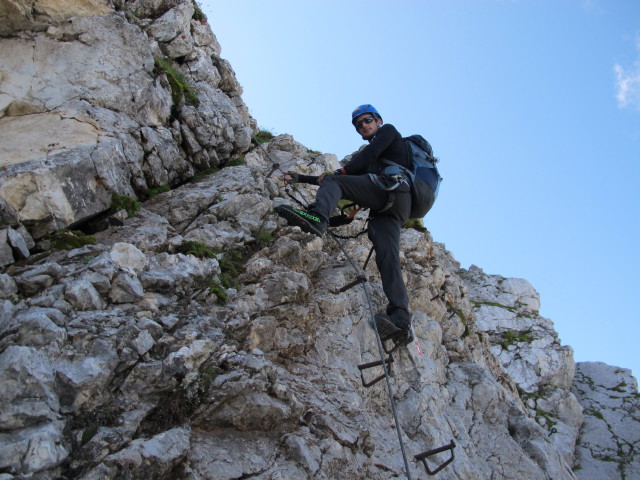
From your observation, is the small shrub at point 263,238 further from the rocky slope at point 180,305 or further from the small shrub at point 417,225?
the small shrub at point 417,225

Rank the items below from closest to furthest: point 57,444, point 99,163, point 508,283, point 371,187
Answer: point 57,444 → point 371,187 → point 99,163 → point 508,283

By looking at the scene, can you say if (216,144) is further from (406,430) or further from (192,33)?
(406,430)

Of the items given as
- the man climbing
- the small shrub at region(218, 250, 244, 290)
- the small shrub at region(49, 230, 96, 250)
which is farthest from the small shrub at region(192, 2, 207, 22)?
the small shrub at region(49, 230, 96, 250)

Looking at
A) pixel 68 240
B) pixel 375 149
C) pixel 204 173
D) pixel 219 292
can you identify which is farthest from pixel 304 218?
pixel 204 173

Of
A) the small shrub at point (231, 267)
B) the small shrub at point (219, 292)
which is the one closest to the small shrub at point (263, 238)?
the small shrub at point (231, 267)

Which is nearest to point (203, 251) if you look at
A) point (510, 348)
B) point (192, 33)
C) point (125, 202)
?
point (125, 202)

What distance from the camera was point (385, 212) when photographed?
8859mm

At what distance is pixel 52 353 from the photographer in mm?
5727

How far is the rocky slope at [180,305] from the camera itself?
5.67 m

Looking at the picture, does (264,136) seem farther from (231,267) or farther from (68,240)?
(68,240)

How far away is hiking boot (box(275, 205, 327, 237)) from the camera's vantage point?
7.46 meters

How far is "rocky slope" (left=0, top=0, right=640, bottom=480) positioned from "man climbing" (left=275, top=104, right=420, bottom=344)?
120cm

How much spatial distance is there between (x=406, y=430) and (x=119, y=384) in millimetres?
5091

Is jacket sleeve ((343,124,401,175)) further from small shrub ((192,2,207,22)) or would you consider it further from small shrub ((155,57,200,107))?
small shrub ((192,2,207,22))
